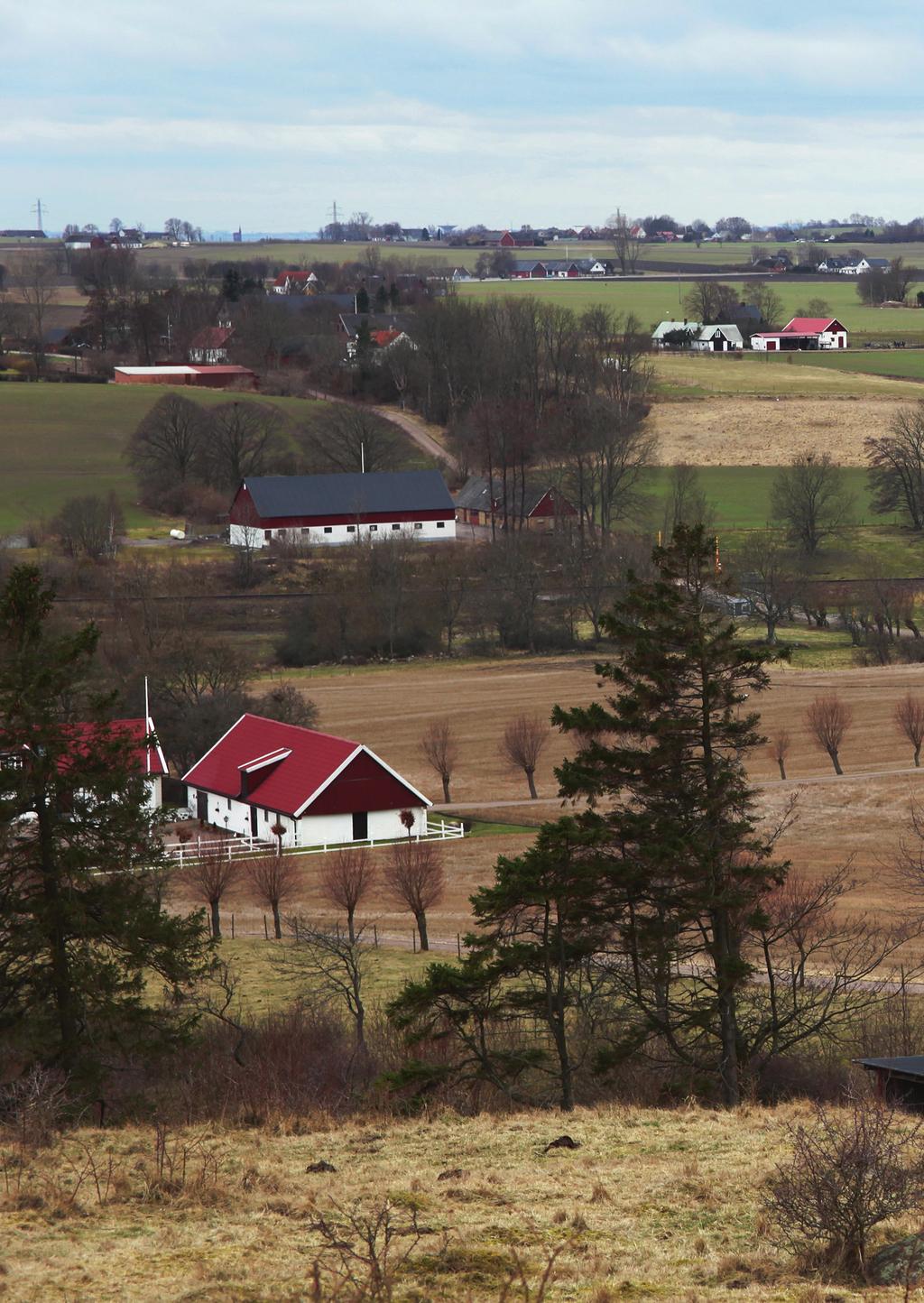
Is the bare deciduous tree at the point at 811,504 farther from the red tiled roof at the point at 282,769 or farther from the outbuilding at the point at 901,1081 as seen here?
the outbuilding at the point at 901,1081

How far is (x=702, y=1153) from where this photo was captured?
1280 cm

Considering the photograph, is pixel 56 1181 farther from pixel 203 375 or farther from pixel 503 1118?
pixel 203 375

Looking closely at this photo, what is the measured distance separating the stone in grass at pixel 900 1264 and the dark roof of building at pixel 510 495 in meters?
77.2

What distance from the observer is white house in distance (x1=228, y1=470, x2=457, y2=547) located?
81.6 m

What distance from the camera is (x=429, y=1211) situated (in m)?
11.1

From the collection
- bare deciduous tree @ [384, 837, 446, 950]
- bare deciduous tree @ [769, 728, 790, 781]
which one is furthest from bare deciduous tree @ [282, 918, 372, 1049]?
bare deciduous tree @ [769, 728, 790, 781]

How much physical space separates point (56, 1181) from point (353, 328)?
127 meters

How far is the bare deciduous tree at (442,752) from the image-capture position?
44125mm

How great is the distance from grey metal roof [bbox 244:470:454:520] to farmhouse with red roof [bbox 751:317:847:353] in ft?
213

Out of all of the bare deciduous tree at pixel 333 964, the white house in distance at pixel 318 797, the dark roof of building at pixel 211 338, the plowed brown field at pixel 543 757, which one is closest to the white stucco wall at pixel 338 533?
the plowed brown field at pixel 543 757

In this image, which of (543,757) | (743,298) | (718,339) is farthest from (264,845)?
(743,298)

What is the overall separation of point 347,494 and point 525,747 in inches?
1720

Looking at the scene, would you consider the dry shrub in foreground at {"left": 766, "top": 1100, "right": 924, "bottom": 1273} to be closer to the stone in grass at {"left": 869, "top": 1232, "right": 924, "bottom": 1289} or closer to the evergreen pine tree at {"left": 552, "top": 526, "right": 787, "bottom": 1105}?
the stone in grass at {"left": 869, "top": 1232, "right": 924, "bottom": 1289}

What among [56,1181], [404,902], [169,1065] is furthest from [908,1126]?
[404,902]
